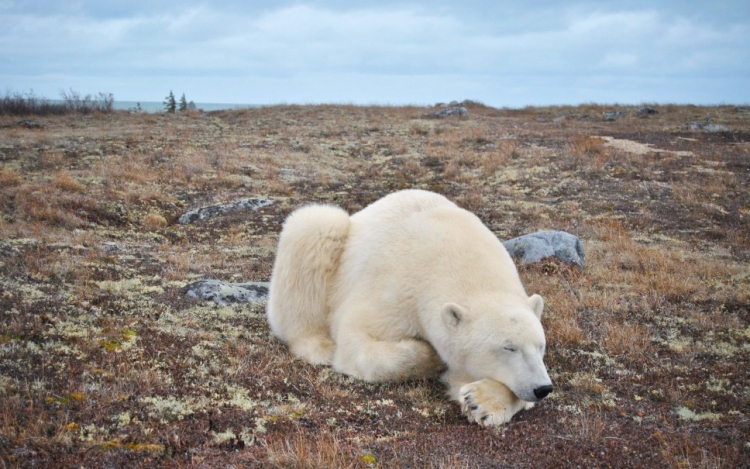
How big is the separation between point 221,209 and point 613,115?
97.1 ft

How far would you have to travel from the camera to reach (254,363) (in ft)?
20.7

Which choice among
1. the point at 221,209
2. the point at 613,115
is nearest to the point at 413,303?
the point at 221,209

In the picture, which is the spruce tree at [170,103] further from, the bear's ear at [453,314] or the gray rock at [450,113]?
the bear's ear at [453,314]

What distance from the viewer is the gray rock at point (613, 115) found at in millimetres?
37562

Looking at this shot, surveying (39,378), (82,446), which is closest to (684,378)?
(82,446)

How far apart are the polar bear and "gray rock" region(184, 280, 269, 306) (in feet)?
4.81

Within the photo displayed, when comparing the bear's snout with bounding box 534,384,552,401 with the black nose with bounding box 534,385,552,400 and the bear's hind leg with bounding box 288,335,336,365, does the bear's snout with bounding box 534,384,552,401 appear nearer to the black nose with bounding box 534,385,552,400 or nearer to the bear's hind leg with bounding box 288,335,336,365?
the black nose with bounding box 534,385,552,400

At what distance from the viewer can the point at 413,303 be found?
6059mm

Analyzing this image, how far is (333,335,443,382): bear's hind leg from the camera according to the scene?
5.91 meters

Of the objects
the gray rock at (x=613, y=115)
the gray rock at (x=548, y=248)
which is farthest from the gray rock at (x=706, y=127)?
the gray rock at (x=548, y=248)

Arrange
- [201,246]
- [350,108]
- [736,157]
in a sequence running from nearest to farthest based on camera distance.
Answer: [201,246], [736,157], [350,108]

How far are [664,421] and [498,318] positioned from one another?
5.66 feet

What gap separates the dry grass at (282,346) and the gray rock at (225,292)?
281 mm

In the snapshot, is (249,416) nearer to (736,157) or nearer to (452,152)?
(452,152)
